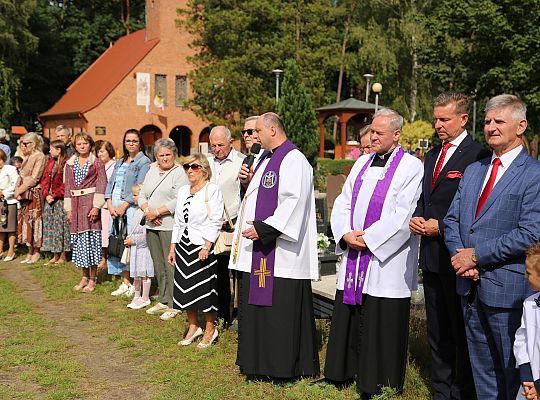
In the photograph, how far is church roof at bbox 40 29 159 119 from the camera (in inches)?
1551

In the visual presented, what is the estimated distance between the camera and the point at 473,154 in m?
4.70

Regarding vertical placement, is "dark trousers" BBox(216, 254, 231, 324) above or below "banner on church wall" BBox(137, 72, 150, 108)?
below

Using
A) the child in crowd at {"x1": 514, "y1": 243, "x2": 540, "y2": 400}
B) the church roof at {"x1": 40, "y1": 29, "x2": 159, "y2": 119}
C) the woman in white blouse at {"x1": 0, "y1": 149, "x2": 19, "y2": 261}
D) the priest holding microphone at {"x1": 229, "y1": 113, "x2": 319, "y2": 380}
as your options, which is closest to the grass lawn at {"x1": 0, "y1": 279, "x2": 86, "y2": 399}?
the priest holding microphone at {"x1": 229, "y1": 113, "x2": 319, "y2": 380}

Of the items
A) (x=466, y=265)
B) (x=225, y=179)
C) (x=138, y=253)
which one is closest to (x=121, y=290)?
(x=138, y=253)

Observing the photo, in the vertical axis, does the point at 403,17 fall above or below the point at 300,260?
above

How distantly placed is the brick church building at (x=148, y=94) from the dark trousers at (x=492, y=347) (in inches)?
1379

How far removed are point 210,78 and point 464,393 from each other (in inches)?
1106

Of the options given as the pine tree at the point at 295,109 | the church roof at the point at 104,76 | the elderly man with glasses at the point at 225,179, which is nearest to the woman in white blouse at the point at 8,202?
the elderly man with glasses at the point at 225,179

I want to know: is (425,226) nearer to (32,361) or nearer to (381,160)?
(381,160)

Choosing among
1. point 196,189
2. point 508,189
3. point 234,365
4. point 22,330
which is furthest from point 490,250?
point 22,330

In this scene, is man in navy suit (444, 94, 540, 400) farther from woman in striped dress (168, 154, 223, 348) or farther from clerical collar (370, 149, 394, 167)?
woman in striped dress (168, 154, 223, 348)

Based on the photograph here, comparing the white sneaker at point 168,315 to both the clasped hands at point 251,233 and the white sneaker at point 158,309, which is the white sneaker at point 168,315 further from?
the clasped hands at point 251,233

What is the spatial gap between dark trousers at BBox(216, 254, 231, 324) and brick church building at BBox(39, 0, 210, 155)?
31.9 metres

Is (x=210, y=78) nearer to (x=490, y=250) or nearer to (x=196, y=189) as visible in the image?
(x=196, y=189)
